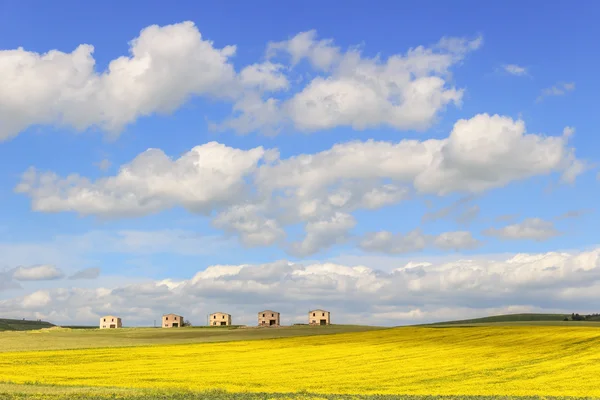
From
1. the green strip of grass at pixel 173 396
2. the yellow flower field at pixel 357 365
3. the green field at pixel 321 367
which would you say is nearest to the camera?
the green strip of grass at pixel 173 396

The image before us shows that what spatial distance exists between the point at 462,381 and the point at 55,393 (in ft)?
113

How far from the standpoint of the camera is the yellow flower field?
56531 mm

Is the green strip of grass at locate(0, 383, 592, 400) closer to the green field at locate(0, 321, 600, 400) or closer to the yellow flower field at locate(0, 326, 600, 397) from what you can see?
the green field at locate(0, 321, 600, 400)

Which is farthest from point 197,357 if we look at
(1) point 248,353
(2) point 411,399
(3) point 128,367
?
(2) point 411,399

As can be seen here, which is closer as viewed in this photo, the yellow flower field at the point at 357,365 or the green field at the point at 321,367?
the green field at the point at 321,367

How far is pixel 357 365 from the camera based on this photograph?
7531 centimetres

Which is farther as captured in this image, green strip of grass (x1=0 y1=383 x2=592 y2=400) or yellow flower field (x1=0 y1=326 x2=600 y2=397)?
yellow flower field (x1=0 y1=326 x2=600 y2=397)

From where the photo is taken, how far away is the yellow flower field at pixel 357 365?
56531 millimetres

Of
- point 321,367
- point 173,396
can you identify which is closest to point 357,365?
point 321,367

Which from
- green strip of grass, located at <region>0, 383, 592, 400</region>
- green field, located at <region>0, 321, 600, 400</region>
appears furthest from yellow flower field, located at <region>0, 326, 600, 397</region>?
green strip of grass, located at <region>0, 383, 592, 400</region>

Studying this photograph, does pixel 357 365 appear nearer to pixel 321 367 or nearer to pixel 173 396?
pixel 321 367

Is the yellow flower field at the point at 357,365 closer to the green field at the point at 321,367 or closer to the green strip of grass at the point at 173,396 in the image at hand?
the green field at the point at 321,367

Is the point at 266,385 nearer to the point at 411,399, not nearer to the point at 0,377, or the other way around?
the point at 411,399

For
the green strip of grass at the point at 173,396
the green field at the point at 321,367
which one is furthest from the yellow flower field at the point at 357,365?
the green strip of grass at the point at 173,396
